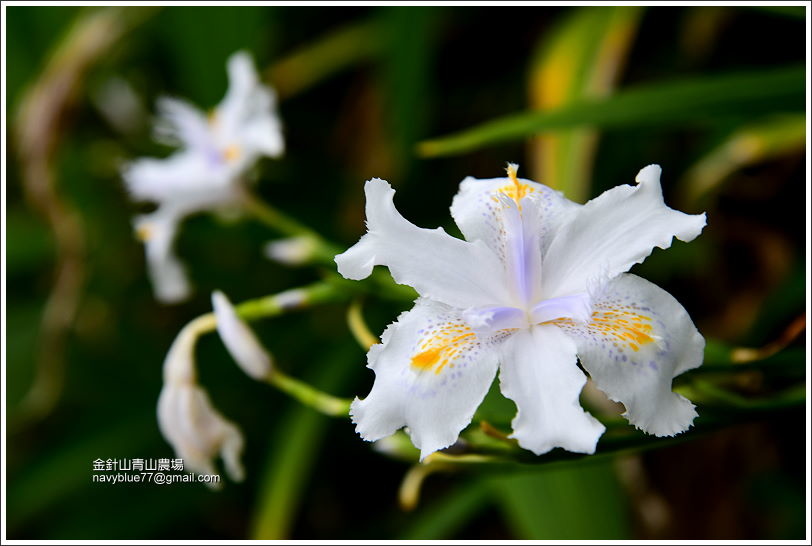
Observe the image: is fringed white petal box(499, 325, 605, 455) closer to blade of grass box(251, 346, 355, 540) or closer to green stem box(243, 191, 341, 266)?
green stem box(243, 191, 341, 266)

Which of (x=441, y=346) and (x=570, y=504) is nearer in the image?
(x=441, y=346)

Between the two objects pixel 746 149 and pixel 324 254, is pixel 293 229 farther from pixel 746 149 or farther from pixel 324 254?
pixel 746 149

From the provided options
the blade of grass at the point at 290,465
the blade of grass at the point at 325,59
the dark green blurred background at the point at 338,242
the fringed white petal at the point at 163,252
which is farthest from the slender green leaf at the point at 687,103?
the blade of grass at the point at 325,59

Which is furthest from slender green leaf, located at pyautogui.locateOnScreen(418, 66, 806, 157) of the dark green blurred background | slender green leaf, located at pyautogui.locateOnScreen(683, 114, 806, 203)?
slender green leaf, located at pyautogui.locateOnScreen(683, 114, 806, 203)

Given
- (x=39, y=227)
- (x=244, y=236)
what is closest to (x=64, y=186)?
(x=39, y=227)

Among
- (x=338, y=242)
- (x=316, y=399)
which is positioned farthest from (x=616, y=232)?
(x=338, y=242)

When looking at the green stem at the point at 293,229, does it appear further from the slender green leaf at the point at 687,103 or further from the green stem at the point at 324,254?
the slender green leaf at the point at 687,103

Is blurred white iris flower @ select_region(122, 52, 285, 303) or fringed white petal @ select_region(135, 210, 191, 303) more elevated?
blurred white iris flower @ select_region(122, 52, 285, 303)
